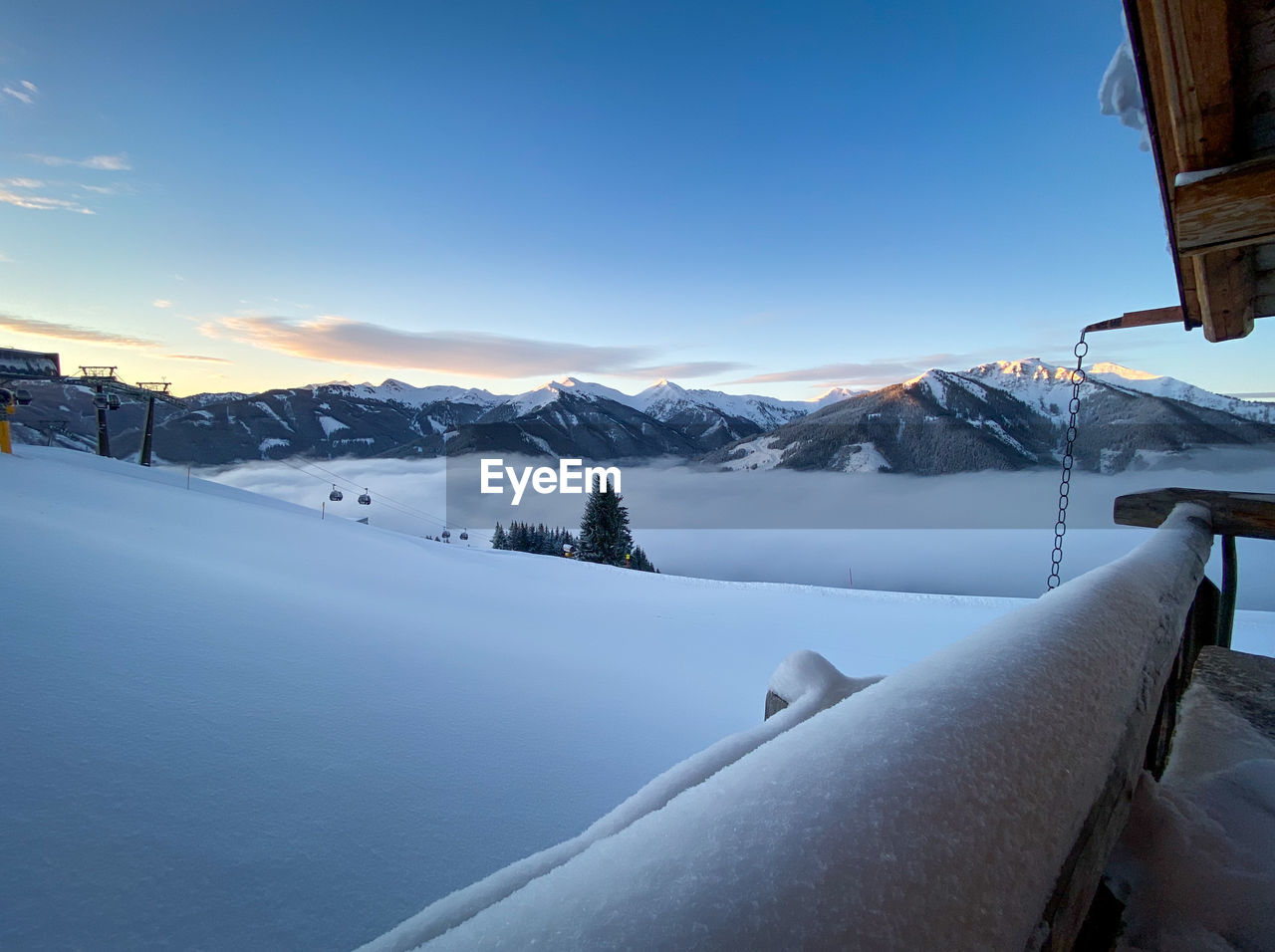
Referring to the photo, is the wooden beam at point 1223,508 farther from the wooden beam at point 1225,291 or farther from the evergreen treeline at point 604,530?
the evergreen treeline at point 604,530

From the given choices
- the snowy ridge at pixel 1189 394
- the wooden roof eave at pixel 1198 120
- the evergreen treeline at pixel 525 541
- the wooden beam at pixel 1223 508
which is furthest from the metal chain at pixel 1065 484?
the snowy ridge at pixel 1189 394

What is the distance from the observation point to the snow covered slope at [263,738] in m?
1.59

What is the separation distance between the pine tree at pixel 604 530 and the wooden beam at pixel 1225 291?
29443mm

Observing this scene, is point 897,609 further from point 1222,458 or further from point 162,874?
point 1222,458

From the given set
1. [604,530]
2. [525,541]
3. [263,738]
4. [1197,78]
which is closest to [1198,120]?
[1197,78]

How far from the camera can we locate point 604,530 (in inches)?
1281

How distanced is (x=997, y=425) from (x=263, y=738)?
165 meters

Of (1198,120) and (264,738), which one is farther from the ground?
→ (1198,120)

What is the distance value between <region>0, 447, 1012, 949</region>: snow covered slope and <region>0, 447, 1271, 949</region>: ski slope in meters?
0.01

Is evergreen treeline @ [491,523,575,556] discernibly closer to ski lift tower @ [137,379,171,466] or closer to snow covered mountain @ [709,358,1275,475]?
ski lift tower @ [137,379,171,466]

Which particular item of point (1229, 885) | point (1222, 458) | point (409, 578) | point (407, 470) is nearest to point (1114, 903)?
point (1229, 885)

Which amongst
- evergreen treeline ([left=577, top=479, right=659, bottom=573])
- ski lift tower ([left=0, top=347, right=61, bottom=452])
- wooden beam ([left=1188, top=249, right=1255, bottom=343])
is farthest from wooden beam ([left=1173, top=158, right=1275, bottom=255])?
evergreen treeline ([left=577, top=479, right=659, bottom=573])

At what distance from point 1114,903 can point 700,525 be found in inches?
5451

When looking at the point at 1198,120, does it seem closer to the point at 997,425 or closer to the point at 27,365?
the point at 27,365
